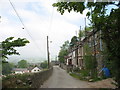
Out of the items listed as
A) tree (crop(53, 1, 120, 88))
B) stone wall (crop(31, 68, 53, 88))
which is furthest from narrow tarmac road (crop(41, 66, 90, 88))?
tree (crop(53, 1, 120, 88))

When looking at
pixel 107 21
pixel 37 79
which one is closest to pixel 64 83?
pixel 37 79

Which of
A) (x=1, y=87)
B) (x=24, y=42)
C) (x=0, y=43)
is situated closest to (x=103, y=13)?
(x=24, y=42)

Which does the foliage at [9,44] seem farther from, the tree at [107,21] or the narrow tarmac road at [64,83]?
the narrow tarmac road at [64,83]

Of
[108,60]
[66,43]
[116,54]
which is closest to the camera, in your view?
[116,54]

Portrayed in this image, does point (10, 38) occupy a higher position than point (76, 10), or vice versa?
point (76, 10)

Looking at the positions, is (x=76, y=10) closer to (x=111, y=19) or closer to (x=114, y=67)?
(x=111, y=19)

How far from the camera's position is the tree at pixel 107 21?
8.70 m

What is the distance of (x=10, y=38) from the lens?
9188 millimetres

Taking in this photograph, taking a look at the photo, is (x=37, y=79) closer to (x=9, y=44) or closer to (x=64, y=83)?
(x=64, y=83)

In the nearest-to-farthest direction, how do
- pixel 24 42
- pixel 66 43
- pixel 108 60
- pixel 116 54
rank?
pixel 24 42 → pixel 116 54 → pixel 108 60 → pixel 66 43

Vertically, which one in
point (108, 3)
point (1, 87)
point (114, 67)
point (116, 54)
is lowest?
point (1, 87)

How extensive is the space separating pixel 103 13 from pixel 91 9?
1.97 feet

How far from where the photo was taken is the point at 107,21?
387 inches

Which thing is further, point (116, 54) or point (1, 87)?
point (116, 54)
